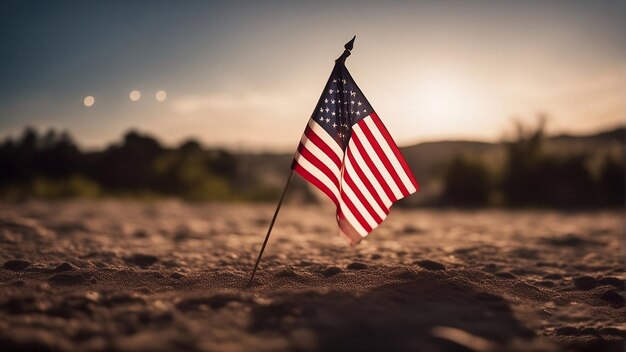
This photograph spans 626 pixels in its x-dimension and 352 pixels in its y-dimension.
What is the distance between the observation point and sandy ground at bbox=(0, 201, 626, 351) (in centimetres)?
227

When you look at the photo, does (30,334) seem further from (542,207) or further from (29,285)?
(542,207)

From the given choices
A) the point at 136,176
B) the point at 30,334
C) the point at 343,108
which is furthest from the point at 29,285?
the point at 136,176

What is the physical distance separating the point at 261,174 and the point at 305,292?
14727mm

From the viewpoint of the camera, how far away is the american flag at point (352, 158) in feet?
12.4

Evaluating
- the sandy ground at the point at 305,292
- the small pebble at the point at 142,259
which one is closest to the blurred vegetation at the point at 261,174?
the sandy ground at the point at 305,292

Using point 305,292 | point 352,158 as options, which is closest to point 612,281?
point 352,158

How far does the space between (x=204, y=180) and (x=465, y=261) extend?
12310 millimetres

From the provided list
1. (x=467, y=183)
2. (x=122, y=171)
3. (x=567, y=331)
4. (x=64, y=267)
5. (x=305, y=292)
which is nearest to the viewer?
(x=567, y=331)

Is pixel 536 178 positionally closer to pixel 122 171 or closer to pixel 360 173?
pixel 360 173

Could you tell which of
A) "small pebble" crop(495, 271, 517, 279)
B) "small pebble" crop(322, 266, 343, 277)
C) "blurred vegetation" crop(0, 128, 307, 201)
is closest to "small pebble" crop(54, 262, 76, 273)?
"small pebble" crop(322, 266, 343, 277)

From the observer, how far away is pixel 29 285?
10.8ft

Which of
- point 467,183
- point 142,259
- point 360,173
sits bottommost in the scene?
point 142,259

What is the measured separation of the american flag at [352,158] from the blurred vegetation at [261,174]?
9524 millimetres

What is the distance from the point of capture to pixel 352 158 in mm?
3889
